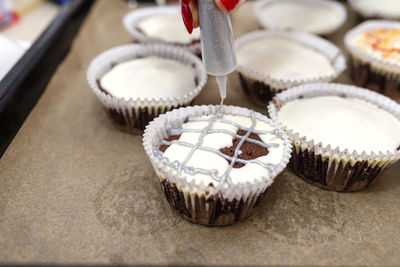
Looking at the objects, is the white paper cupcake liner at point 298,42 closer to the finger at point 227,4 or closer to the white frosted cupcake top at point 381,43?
the white frosted cupcake top at point 381,43

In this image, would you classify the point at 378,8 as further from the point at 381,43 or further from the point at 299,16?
the point at 381,43

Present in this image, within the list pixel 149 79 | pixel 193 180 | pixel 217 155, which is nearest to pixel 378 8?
pixel 149 79

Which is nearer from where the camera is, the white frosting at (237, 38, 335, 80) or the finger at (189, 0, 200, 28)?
the finger at (189, 0, 200, 28)

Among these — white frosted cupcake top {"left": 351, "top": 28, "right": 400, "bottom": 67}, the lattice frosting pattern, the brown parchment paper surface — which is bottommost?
the brown parchment paper surface

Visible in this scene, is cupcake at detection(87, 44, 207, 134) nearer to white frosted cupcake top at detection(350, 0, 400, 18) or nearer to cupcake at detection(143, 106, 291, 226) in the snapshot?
cupcake at detection(143, 106, 291, 226)

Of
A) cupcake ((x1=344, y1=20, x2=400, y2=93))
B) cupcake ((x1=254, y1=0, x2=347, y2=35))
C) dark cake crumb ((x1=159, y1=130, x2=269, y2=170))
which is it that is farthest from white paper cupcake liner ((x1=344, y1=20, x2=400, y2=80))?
dark cake crumb ((x1=159, y1=130, x2=269, y2=170))

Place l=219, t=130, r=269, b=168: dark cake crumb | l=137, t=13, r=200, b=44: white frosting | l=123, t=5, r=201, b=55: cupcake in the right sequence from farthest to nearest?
l=137, t=13, r=200, b=44: white frosting
l=123, t=5, r=201, b=55: cupcake
l=219, t=130, r=269, b=168: dark cake crumb

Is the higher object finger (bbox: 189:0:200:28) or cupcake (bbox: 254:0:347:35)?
finger (bbox: 189:0:200:28)

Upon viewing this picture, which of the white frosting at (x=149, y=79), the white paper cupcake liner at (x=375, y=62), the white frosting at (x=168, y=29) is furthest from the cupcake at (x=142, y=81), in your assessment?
the white paper cupcake liner at (x=375, y=62)
